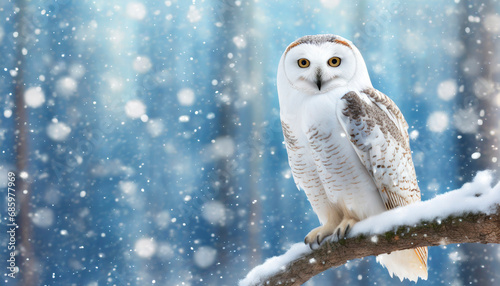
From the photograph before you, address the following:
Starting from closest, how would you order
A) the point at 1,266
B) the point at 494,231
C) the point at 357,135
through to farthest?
the point at 494,231 < the point at 357,135 < the point at 1,266

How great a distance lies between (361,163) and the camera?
90 centimetres

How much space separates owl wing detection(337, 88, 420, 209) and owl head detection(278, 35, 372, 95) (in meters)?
0.04

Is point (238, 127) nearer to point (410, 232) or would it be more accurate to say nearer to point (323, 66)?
point (323, 66)

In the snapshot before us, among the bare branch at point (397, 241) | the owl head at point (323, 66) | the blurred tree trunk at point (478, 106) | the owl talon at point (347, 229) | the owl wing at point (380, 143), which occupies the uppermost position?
the blurred tree trunk at point (478, 106)

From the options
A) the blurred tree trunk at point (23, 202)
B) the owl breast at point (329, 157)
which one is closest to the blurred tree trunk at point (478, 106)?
the owl breast at point (329, 157)

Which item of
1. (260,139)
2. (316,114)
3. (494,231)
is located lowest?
(494,231)

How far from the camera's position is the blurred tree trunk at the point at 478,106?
180cm

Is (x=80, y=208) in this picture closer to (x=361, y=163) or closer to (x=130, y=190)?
(x=130, y=190)

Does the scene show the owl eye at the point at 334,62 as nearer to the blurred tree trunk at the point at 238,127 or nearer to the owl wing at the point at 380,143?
the owl wing at the point at 380,143

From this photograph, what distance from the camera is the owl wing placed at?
2.88 ft

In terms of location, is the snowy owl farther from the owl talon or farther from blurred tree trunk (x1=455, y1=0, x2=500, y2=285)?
blurred tree trunk (x1=455, y1=0, x2=500, y2=285)

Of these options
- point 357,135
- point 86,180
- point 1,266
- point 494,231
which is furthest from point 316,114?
point 1,266

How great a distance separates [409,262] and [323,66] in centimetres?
50

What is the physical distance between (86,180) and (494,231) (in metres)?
1.58
